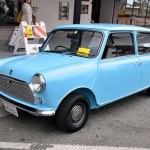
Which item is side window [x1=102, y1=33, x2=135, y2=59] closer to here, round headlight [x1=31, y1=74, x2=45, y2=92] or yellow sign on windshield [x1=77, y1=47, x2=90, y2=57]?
yellow sign on windshield [x1=77, y1=47, x2=90, y2=57]

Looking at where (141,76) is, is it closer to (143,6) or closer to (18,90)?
(18,90)

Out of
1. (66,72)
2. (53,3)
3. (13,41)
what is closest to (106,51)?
(66,72)

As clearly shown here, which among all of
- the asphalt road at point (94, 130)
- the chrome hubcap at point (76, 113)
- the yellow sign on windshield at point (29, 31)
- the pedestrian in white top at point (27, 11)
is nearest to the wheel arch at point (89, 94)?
the chrome hubcap at point (76, 113)

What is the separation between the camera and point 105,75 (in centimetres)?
468

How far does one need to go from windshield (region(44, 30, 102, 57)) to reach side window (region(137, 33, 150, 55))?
1140mm

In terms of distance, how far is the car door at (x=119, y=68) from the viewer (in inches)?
187

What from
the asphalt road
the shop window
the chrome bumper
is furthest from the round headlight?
the shop window

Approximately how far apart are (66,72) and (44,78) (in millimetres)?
364

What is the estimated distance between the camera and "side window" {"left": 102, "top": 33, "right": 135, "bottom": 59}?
492cm

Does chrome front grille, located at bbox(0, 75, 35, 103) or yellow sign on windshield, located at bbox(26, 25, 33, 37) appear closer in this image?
chrome front grille, located at bbox(0, 75, 35, 103)

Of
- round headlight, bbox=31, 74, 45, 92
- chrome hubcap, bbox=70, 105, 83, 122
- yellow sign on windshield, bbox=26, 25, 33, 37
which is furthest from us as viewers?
yellow sign on windshield, bbox=26, 25, 33, 37

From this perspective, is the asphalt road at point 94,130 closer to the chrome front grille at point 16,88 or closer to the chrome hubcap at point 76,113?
the chrome hubcap at point 76,113

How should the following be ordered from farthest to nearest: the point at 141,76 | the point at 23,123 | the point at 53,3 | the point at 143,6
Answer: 1. the point at 143,6
2. the point at 53,3
3. the point at 141,76
4. the point at 23,123

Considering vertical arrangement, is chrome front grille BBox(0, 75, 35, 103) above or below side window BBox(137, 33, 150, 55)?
below
